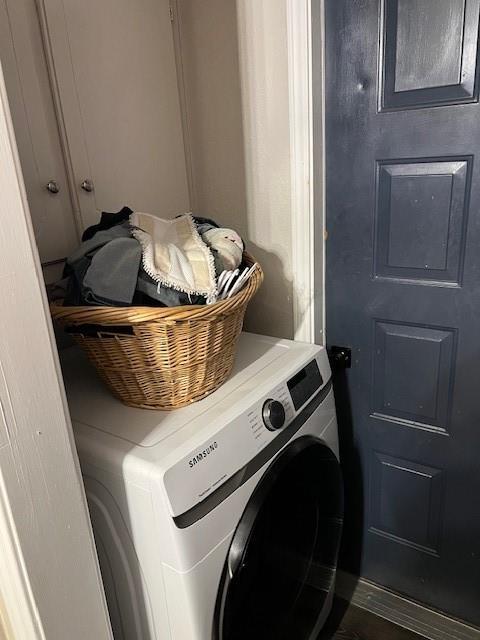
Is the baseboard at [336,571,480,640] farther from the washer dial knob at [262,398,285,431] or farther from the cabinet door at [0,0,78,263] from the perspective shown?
the cabinet door at [0,0,78,263]

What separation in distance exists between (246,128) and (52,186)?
514 millimetres

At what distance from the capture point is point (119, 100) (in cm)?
121

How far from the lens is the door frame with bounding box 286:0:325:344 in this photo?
114 centimetres

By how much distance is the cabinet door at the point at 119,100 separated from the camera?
3.62 feet

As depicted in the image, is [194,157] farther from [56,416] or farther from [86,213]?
[56,416]

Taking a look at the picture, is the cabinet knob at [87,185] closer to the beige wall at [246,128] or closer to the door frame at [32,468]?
the beige wall at [246,128]

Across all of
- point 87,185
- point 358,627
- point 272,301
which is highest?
point 87,185

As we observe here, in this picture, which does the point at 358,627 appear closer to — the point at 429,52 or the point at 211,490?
the point at 211,490

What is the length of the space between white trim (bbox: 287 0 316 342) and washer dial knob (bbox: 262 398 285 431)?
0.39 m

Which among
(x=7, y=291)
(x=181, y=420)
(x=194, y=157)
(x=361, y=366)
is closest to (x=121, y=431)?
(x=181, y=420)

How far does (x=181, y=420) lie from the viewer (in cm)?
95

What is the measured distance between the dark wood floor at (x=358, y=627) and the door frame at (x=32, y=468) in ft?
3.11

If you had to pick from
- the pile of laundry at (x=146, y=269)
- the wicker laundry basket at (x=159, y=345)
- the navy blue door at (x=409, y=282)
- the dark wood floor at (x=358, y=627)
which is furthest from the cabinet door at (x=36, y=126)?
the dark wood floor at (x=358, y=627)

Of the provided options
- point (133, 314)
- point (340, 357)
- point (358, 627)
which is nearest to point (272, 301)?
point (340, 357)
